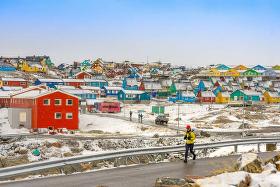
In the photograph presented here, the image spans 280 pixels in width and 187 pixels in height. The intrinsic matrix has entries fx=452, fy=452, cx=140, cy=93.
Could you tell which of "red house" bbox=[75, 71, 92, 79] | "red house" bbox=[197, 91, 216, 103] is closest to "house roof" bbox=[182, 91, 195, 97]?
"red house" bbox=[197, 91, 216, 103]

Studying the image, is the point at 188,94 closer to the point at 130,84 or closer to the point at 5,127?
the point at 130,84

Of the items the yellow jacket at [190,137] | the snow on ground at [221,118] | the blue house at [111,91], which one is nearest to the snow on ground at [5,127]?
the snow on ground at [221,118]

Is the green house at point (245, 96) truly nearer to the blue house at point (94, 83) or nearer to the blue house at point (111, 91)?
the blue house at point (111, 91)

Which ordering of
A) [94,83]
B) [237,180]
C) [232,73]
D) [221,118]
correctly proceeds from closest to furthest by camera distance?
[237,180]
[221,118]
[94,83]
[232,73]

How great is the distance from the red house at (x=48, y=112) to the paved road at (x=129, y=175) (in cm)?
4297

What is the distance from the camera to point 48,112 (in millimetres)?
59938

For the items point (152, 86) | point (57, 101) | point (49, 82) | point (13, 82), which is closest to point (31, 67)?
point (49, 82)

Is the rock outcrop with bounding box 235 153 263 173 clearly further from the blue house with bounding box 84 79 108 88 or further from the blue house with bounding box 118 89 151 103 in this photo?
the blue house with bounding box 84 79 108 88

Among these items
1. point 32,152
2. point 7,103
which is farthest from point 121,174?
point 7,103

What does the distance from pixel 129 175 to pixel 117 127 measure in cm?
4628

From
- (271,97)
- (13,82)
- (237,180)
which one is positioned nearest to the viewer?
(237,180)

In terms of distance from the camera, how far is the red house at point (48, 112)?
59.8 metres

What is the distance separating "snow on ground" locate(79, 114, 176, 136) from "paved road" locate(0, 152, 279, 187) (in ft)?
117

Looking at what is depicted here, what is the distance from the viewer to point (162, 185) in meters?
11.5
